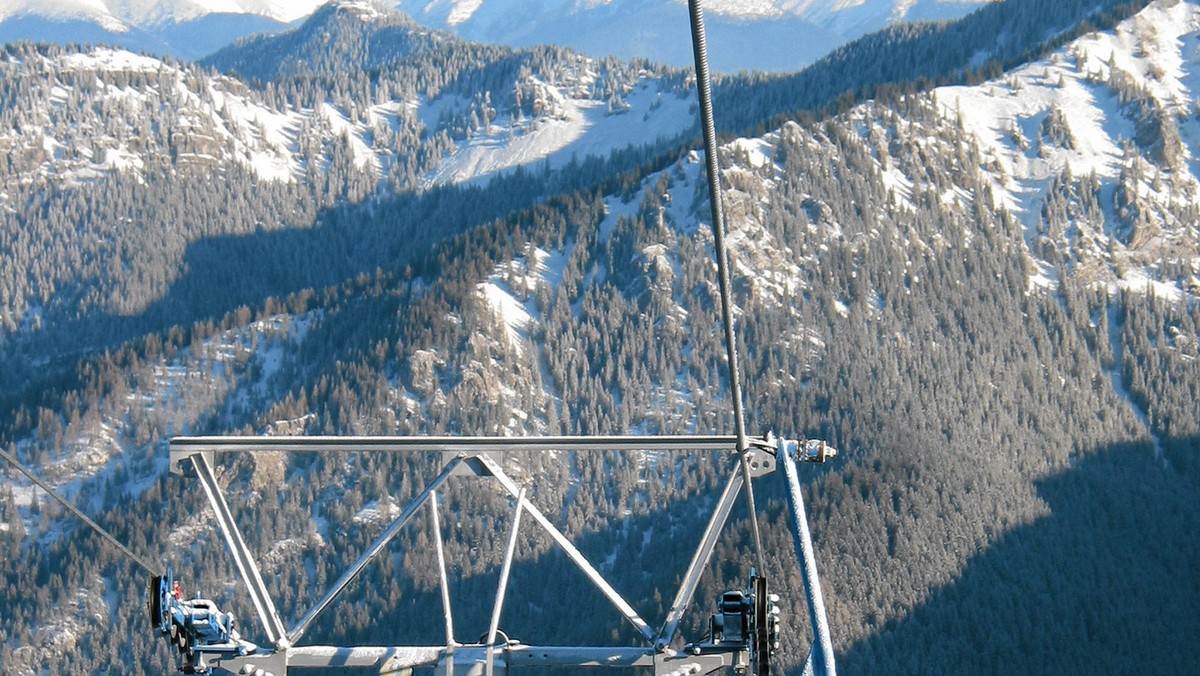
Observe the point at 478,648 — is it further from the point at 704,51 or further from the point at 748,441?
the point at 704,51

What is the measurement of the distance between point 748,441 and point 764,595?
283cm

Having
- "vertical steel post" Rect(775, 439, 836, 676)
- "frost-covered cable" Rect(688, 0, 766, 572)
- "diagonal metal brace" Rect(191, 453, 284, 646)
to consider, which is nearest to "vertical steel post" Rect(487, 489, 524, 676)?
"diagonal metal brace" Rect(191, 453, 284, 646)

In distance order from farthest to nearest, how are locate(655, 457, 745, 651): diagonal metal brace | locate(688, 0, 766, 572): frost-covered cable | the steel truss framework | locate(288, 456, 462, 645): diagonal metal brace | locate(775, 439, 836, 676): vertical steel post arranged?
the steel truss framework, locate(655, 457, 745, 651): diagonal metal brace, locate(288, 456, 462, 645): diagonal metal brace, locate(775, 439, 836, 676): vertical steel post, locate(688, 0, 766, 572): frost-covered cable

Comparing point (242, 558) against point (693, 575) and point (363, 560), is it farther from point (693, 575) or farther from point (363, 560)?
point (693, 575)

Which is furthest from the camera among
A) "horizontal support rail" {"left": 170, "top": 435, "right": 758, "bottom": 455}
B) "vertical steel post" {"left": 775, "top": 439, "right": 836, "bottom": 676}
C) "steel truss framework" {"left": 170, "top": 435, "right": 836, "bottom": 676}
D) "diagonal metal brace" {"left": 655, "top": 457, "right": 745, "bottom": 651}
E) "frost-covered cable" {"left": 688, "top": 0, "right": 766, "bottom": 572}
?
"horizontal support rail" {"left": 170, "top": 435, "right": 758, "bottom": 455}

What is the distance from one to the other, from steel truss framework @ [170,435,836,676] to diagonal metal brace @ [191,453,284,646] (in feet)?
0.09

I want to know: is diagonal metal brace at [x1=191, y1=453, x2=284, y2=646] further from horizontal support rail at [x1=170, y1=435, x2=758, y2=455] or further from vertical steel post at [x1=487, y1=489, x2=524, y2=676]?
vertical steel post at [x1=487, y1=489, x2=524, y2=676]

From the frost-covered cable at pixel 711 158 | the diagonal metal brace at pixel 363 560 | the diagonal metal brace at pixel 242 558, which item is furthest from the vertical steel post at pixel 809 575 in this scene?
the diagonal metal brace at pixel 242 558

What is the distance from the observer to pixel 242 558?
3192 centimetres

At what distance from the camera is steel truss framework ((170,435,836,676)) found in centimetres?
3138

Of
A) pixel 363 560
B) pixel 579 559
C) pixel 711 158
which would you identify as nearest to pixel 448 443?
pixel 363 560

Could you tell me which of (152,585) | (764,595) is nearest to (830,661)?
(764,595)

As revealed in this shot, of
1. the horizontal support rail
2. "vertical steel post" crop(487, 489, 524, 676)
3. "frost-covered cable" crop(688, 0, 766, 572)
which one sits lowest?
"vertical steel post" crop(487, 489, 524, 676)

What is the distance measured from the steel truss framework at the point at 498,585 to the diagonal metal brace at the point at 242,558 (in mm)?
26
